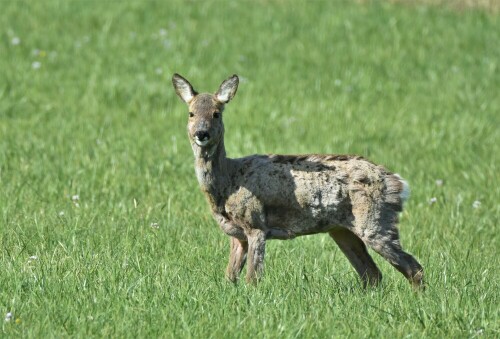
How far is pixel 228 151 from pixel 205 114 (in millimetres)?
4197

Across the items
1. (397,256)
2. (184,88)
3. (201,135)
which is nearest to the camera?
(201,135)

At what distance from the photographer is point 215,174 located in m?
8.17

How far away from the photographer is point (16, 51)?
52.7ft

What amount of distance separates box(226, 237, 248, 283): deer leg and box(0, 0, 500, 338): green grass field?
14 centimetres

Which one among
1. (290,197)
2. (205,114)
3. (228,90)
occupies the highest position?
(228,90)

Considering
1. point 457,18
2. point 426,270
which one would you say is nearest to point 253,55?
point 457,18

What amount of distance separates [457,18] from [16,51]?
25.8 feet

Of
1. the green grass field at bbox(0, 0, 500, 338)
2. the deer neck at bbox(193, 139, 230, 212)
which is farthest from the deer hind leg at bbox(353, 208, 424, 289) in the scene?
the deer neck at bbox(193, 139, 230, 212)

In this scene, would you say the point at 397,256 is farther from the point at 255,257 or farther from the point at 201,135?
the point at 201,135

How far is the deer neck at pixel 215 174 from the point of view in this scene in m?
8.16

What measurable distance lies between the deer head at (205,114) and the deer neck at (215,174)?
0.05 m

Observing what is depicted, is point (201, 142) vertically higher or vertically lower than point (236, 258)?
higher

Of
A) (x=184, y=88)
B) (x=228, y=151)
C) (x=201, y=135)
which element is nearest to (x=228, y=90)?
(x=184, y=88)

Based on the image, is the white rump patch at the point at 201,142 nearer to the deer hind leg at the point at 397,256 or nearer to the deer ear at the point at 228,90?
the deer ear at the point at 228,90
